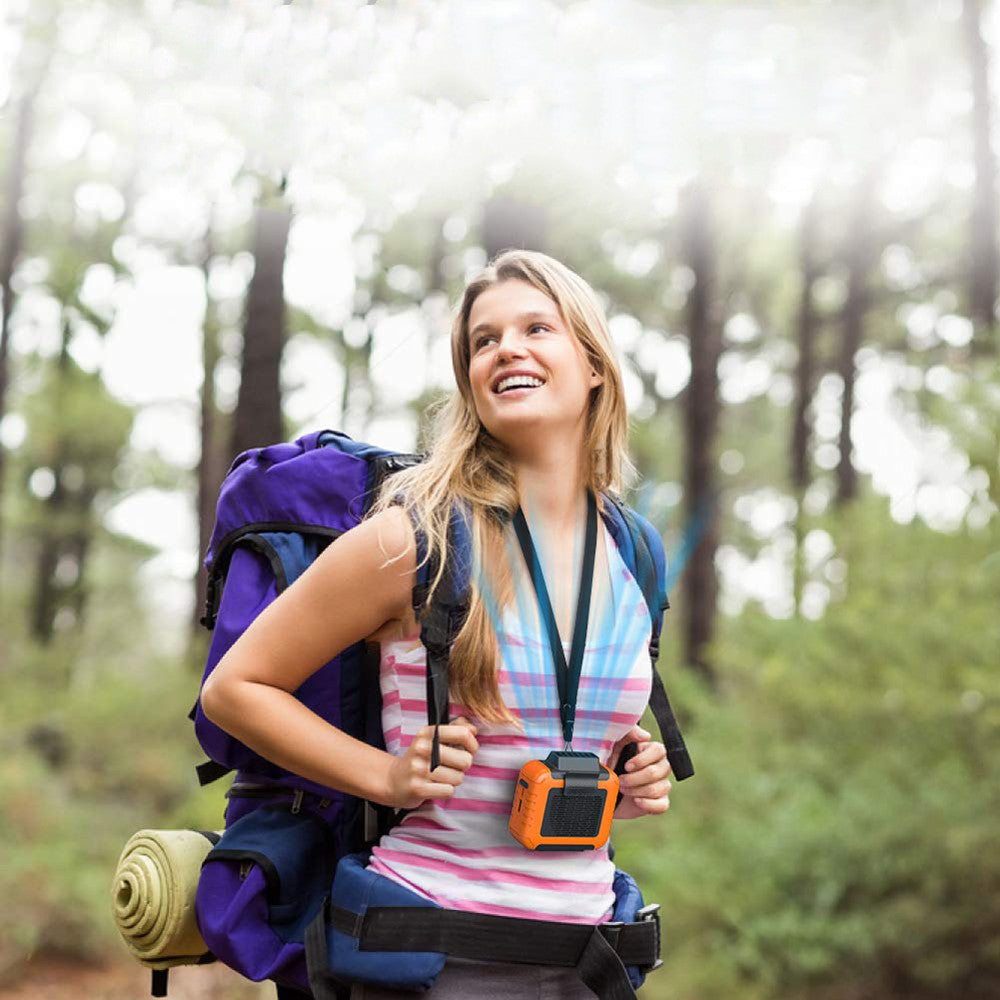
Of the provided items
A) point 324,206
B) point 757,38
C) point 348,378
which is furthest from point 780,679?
point 348,378

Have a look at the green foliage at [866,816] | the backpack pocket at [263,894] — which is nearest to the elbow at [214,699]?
the backpack pocket at [263,894]

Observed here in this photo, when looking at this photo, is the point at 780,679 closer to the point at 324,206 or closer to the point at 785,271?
the point at 324,206

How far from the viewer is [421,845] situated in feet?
6.65

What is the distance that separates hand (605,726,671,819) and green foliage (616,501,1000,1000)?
4224 mm

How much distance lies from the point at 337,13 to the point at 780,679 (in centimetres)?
520

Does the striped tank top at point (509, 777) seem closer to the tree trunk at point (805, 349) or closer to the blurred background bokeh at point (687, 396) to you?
the blurred background bokeh at point (687, 396)

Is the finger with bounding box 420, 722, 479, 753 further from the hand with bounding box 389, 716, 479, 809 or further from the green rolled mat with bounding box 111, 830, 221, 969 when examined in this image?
the green rolled mat with bounding box 111, 830, 221, 969

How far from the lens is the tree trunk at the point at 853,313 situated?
1683cm

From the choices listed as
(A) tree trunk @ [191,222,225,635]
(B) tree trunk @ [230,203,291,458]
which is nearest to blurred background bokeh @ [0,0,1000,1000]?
(B) tree trunk @ [230,203,291,458]

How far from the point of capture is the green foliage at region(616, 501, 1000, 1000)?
6.65 metres

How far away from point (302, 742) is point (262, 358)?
4.78 m

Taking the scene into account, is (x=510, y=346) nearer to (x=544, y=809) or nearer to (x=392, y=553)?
→ (x=392, y=553)

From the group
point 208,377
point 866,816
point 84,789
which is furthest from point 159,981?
point 208,377

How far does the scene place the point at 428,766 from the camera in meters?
1.93
